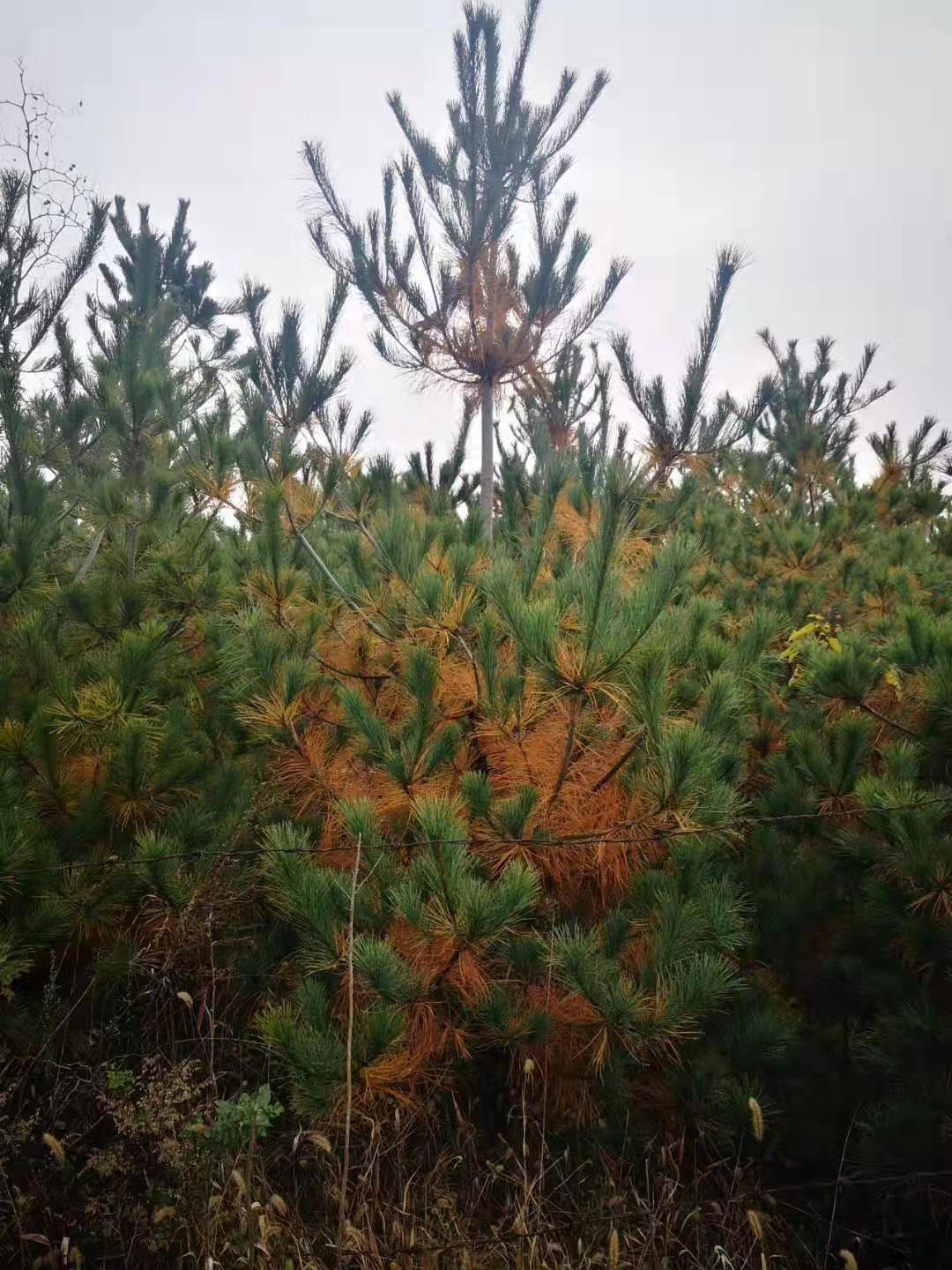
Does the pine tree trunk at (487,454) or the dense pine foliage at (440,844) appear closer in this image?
the dense pine foliage at (440,844)

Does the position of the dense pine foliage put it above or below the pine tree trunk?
below

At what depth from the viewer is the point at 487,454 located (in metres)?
5.17

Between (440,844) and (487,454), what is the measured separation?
11.4ft

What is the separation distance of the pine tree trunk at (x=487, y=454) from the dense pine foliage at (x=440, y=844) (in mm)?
1116

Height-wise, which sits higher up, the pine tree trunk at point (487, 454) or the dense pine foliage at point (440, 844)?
the pine tree trunk at point (487, 454)

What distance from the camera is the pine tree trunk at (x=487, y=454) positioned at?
5003mm

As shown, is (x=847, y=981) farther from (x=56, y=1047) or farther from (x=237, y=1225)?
(x=56, y=1047)

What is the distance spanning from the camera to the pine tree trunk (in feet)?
16.4

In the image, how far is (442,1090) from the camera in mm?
2746

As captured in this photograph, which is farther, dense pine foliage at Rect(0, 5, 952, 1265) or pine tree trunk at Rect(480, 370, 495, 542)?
pine tree trunk at Rect(480, 370, 495, 542)

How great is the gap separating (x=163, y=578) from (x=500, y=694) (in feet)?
5.74

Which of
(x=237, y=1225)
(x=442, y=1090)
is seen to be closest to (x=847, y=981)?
(x=442, y=1090)

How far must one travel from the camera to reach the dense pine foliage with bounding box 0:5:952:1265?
2205 millimetres

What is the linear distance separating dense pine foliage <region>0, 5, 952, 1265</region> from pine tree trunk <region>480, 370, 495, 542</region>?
3.66 ft
